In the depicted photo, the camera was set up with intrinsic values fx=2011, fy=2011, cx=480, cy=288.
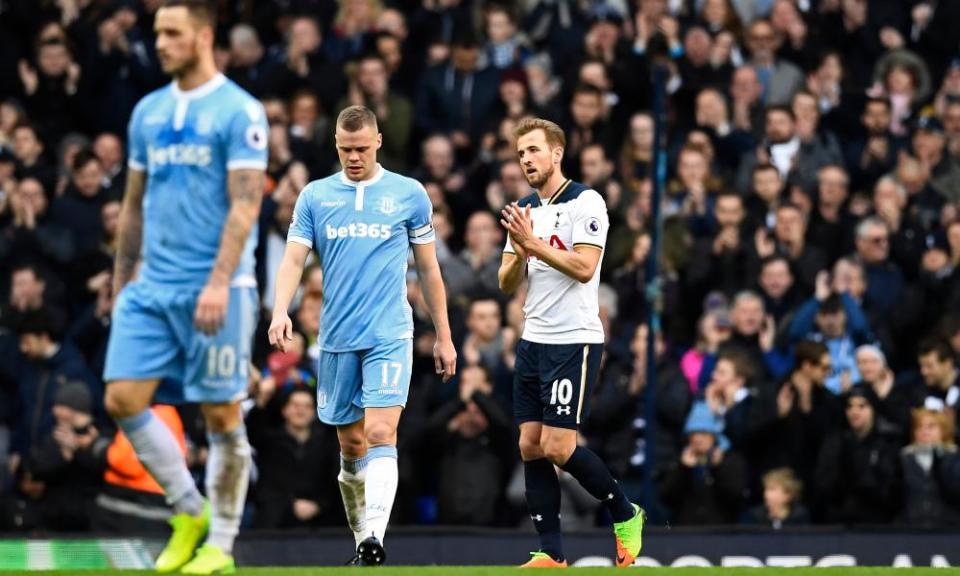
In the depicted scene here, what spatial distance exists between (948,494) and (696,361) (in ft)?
7.20

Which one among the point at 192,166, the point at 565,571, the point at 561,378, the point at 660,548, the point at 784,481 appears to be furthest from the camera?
the point at 784,481

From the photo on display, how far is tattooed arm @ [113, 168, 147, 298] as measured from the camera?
944 cm

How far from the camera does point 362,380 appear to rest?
1099cm

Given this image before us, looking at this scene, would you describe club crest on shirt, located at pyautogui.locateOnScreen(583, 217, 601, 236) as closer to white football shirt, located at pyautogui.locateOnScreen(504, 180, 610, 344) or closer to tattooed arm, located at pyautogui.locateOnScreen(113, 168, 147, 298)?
white football shirt, located at pyautogui.locateOnScreen(504, 180, 610, 344)

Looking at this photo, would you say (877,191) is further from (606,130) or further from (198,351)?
(198,351)

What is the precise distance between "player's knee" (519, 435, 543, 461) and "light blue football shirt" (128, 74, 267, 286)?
2504 mm

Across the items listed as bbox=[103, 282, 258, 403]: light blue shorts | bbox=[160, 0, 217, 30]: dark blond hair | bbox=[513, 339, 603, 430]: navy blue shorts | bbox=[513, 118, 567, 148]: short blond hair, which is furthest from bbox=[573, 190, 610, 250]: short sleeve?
bbox=[160, 0, 217, 30]: dark blond hair

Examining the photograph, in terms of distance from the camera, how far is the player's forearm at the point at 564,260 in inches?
425

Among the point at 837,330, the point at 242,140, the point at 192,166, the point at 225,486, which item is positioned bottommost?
the point at 225,486

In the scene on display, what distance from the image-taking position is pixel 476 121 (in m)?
18.3

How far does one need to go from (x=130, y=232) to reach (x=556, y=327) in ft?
8.84

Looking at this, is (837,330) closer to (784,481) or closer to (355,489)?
(784,481)

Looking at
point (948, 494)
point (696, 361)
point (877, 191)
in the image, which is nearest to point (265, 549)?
point (696, 361)

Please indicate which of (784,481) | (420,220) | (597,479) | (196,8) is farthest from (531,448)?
(784,481)
